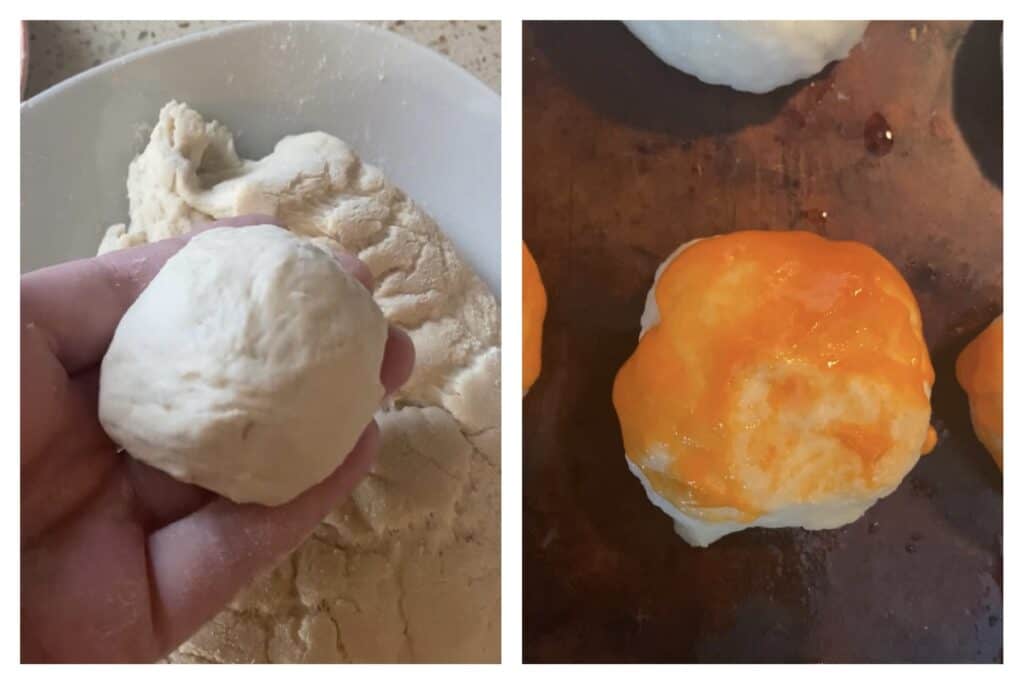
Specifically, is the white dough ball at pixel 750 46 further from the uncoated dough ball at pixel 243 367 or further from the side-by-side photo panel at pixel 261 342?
the uncoated dough ball at pixel 243 367

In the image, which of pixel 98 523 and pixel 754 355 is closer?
pixel 98 523

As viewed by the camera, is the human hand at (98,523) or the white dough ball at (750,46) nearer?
the human hand at (98,523)

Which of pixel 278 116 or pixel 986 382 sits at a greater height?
pixel 278 116

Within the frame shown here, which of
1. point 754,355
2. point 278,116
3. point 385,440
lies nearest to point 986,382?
point 754,355

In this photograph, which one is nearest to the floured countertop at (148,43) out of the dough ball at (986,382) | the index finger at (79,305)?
the index finger at (79,305)

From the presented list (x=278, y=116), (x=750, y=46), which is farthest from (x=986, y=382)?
(x=278, y=116)

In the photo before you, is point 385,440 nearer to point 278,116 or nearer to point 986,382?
point 278,116
